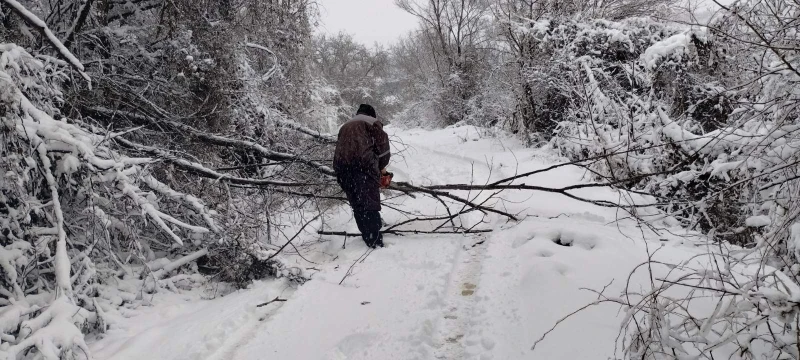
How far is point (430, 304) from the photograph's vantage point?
3.51 m

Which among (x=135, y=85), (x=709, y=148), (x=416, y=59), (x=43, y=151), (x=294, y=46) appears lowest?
(x=709, y=148)

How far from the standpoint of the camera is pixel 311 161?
5387 millimetres

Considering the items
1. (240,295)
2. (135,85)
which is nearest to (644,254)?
(240,295)

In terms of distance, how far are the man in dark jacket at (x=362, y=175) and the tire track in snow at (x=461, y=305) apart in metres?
1.04

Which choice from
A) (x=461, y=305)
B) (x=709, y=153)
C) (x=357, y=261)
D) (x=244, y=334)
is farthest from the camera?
(x=357, y=261)

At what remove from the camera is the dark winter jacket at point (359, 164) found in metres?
5.00

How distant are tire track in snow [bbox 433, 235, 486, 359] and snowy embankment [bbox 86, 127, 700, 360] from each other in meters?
0.01

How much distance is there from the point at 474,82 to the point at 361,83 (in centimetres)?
1223

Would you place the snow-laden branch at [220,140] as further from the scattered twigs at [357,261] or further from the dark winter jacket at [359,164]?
the scattered twigs at [357,261]

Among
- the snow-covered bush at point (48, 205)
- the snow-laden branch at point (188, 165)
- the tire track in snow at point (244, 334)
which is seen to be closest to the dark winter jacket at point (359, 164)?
the snow-laden branch at point (188, 165)

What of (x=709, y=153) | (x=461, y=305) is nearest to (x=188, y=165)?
(x=461, y=305)

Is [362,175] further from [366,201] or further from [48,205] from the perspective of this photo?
[48,205]

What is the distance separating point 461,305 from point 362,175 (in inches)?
82.3

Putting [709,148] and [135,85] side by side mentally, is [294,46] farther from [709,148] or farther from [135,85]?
[709,148]
